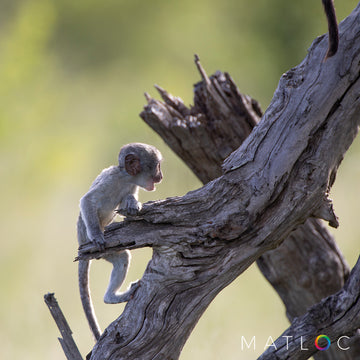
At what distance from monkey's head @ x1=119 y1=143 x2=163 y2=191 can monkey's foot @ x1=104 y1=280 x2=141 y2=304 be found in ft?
2.06

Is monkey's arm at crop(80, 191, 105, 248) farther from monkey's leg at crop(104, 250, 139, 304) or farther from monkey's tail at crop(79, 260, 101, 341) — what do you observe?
monkey's tail at crop(79, 260, 101, 341)

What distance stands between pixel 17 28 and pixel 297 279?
210 inches


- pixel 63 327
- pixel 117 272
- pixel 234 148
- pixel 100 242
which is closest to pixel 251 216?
pixel 100 242

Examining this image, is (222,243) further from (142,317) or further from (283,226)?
A: (142,317)

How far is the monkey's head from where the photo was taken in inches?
118

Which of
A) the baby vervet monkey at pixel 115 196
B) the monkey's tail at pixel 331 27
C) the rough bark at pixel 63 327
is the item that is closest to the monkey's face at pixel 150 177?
the baby vervet monkey at pixel 115 196

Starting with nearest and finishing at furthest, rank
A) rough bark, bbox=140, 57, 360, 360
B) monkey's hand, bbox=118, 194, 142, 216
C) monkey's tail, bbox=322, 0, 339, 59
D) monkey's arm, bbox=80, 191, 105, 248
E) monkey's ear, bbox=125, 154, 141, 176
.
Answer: monkey's tail, bbox=322, 0, 339, 59
monkey's hand, bbox=118, 194, 142, 216
monkey's arm, bbox=80, 191, 105, 248
monkey's ear, bbox=125, 154, 141, 176
rough bark, bbox=140, 57, 360, 360

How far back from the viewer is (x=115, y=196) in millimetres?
3041

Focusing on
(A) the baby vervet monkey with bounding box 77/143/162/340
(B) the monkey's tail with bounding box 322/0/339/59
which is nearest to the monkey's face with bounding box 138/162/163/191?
(A) the baby vervet monkey with bounding box 77/143/162/340

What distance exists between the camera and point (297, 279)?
3871mm

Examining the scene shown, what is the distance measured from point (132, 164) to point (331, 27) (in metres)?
1.30

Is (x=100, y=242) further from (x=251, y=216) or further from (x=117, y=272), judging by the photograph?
(x=251, y=216)

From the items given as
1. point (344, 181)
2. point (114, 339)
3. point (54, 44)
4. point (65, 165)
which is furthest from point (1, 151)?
point (114, 339)

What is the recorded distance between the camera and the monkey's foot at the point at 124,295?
8.64 feet
